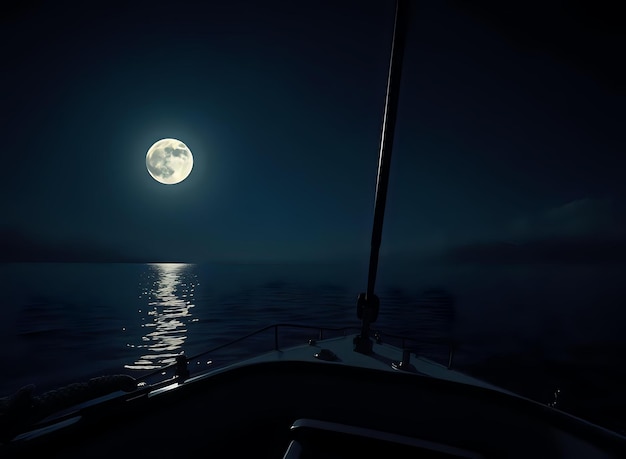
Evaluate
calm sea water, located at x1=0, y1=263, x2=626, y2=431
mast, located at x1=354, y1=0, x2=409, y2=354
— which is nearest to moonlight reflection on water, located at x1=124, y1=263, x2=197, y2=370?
calm sea water, located at x1=0, y1=263, x2=626, y2=431

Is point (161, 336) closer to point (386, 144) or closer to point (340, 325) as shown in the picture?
point (340, 325)

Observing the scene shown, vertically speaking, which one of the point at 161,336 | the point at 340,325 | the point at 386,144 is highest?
the point at 386,144

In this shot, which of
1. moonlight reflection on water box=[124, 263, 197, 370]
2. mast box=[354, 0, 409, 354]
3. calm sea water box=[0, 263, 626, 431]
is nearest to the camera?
mast box=[354, 0, 409, 354]

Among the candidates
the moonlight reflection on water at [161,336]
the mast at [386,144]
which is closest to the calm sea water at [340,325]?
the moonlight reflection on water at [161,336]

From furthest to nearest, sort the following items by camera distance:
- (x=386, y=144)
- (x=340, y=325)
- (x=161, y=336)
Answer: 1. (x=340, y=325)
2. (x=161, y=336)
3. (x=386, y=144)

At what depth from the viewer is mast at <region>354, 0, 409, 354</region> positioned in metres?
3.34

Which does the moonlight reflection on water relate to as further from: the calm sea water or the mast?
the mast

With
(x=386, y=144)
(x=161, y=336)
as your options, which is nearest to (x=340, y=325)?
(x=161, y=336)

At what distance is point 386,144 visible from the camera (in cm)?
378

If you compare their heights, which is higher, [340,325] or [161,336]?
[340,325]

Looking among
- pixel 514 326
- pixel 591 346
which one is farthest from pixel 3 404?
pixel 514 326

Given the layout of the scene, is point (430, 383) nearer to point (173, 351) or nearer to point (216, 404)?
point (216, 404)

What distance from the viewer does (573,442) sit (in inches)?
101

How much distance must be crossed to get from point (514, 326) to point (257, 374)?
121 ft
